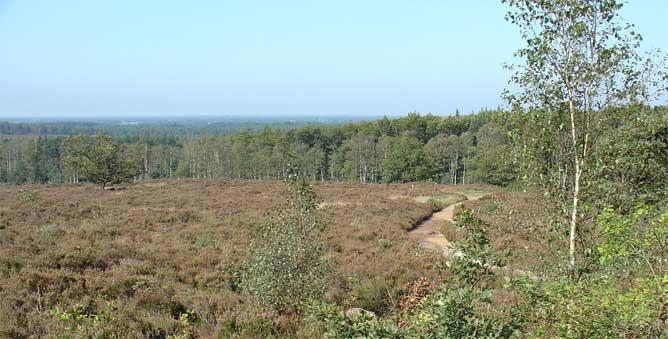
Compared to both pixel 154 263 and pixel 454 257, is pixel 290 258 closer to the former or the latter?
pixel 454 257

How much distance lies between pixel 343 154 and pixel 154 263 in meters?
67.4

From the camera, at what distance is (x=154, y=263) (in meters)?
12.9

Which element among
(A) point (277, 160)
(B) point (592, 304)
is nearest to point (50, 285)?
(B) point (592, 304)

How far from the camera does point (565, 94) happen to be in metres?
7.54

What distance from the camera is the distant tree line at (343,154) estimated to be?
213ft

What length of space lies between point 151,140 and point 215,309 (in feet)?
487

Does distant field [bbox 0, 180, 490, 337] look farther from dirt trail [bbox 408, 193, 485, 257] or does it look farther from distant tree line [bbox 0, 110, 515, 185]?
distant tree line [bbox 0, 110, 515, 185]

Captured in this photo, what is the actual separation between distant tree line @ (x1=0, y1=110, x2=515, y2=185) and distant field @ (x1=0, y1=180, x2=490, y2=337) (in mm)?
39820

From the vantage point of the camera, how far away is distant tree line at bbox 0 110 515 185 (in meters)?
65.0

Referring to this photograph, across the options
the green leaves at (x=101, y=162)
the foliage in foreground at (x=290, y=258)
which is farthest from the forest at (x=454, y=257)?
the green leaves at (x=101, y=162)

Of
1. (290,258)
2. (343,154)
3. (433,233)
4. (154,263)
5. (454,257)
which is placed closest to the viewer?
(454,257)

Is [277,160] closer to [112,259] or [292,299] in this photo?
[112,259]

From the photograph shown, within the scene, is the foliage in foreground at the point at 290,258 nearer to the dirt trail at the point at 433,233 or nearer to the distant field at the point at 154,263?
the distant field at the point at 154,263

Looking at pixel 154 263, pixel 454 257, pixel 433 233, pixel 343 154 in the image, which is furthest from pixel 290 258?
pixel 343 154
